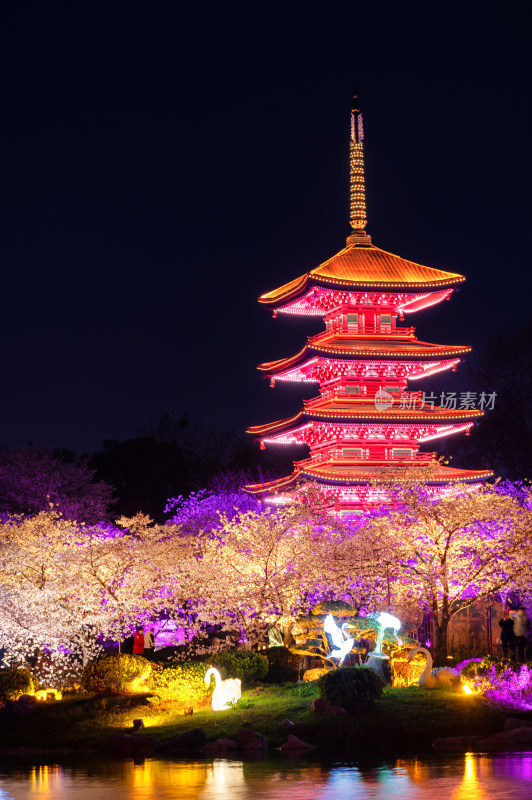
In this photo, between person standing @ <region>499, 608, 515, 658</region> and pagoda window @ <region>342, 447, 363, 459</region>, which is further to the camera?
pagoda window @ <region>342, 447, 363, 459</region>

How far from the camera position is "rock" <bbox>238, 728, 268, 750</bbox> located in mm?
26422

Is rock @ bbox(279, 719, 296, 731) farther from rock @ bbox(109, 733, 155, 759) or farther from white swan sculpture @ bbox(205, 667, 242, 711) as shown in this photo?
rock @ bbox(109, 733, 155, 759)

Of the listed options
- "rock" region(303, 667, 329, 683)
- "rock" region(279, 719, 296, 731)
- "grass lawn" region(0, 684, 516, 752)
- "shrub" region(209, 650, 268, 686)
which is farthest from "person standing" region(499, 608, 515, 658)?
"rock" region(279, 719, 296, 731)

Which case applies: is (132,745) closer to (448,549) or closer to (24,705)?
(24,705)

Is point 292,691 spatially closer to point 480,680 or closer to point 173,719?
point 173,719

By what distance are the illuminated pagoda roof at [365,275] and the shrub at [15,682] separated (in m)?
21.5

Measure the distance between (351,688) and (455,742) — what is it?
9.18 ft

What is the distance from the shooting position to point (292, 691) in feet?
100

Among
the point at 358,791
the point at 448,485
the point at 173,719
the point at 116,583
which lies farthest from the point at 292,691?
the point at 448,485

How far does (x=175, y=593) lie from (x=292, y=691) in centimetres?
930

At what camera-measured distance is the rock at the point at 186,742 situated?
88.7ft

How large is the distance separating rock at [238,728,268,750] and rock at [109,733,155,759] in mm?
2186

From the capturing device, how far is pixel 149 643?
48031 millimetres

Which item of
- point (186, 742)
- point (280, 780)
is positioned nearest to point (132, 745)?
point (186, 742)
